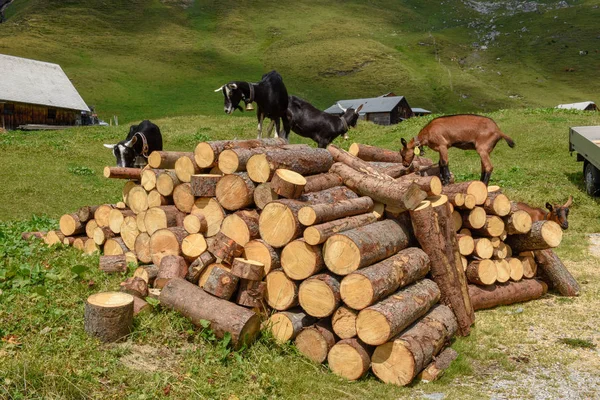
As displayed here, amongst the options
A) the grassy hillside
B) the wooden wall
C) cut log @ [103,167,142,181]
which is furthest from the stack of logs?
the grassy hillside

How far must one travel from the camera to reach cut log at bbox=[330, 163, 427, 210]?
719 cm

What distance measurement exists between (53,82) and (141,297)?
158ft

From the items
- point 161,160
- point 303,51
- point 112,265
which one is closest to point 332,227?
point 112,265

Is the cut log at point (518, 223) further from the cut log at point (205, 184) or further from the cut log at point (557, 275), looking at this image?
the cut log at point (205, 184)

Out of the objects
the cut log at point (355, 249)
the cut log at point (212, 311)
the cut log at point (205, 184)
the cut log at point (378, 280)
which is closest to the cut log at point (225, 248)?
the cut log at point (212, 311)

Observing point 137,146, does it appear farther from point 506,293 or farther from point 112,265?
point 506,293

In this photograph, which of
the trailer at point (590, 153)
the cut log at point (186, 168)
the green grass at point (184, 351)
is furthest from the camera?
the trailer at point (590, 153)

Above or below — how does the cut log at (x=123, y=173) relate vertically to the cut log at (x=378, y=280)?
above

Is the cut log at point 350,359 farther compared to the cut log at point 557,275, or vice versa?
the cut log at point 557,275

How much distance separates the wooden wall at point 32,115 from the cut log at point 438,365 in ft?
148

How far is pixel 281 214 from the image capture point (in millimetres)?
6859

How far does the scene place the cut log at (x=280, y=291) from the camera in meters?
6.72

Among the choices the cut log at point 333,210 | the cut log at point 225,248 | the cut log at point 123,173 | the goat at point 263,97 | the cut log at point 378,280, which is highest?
the goat at point 263,97

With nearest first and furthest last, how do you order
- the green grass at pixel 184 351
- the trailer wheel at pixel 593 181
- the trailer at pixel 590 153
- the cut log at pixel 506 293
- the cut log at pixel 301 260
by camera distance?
the green grass at pixel 184 351 → the cut log at pixel 301 260 → the cut log at pixel 506 293 → the trailer at pixel 590 153 → the trailer wheel at pixel 593 181
